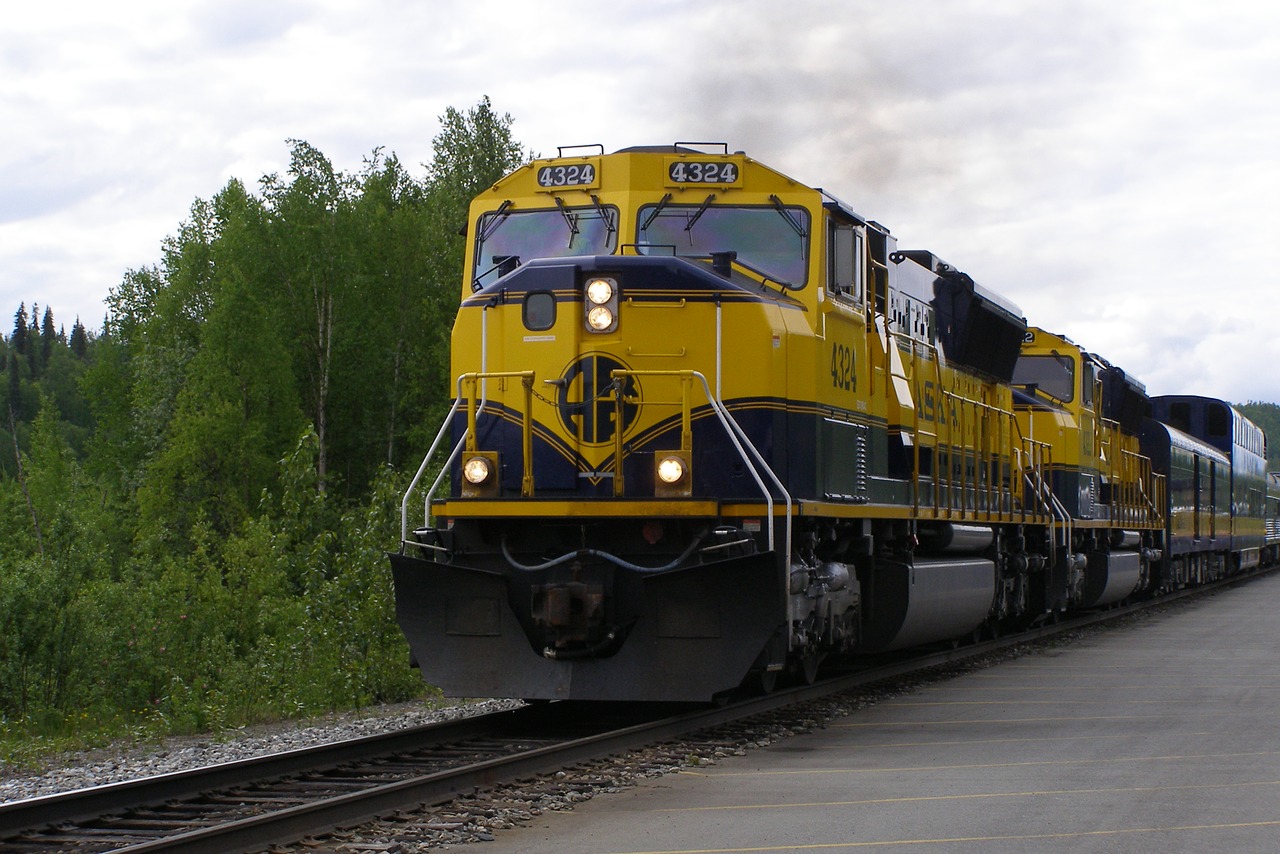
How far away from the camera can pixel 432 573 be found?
9469mm

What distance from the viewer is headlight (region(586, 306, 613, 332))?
31.3ft

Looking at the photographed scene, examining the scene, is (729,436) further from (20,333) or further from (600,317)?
(20,333)

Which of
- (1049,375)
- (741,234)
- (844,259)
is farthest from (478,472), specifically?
(1049,375)

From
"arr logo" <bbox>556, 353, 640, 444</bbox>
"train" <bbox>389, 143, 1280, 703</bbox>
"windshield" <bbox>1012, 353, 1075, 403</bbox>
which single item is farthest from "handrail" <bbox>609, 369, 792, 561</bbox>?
"windshield" <bbox>1012, 353, 1075, 403</bbox>

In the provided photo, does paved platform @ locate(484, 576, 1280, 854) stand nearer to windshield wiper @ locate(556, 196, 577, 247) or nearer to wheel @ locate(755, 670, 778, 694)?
wheel @ locate(755, 670, 778, 694)

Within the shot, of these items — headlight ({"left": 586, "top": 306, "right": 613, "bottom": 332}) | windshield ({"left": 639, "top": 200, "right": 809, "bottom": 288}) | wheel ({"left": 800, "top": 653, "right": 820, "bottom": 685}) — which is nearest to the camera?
headlight ({"left": 586, "top": 306, "right": 613, "bottom": 332})

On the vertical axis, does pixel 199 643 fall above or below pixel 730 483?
below

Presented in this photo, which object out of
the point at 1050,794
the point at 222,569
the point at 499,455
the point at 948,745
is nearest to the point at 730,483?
the point at 499,455

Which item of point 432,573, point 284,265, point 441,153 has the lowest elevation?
point 432,573

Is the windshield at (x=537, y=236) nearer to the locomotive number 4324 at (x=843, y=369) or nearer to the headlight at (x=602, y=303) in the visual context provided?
the headlight at (x=602, y=303)

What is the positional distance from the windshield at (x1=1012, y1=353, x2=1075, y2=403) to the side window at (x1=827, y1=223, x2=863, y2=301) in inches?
413

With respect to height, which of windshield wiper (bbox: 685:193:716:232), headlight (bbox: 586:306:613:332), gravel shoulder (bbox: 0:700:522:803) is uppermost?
windshield wiper (bbox: 685:193:716:232)

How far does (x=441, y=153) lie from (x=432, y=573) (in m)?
40.4

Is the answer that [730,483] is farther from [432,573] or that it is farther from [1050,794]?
[1050,794]
